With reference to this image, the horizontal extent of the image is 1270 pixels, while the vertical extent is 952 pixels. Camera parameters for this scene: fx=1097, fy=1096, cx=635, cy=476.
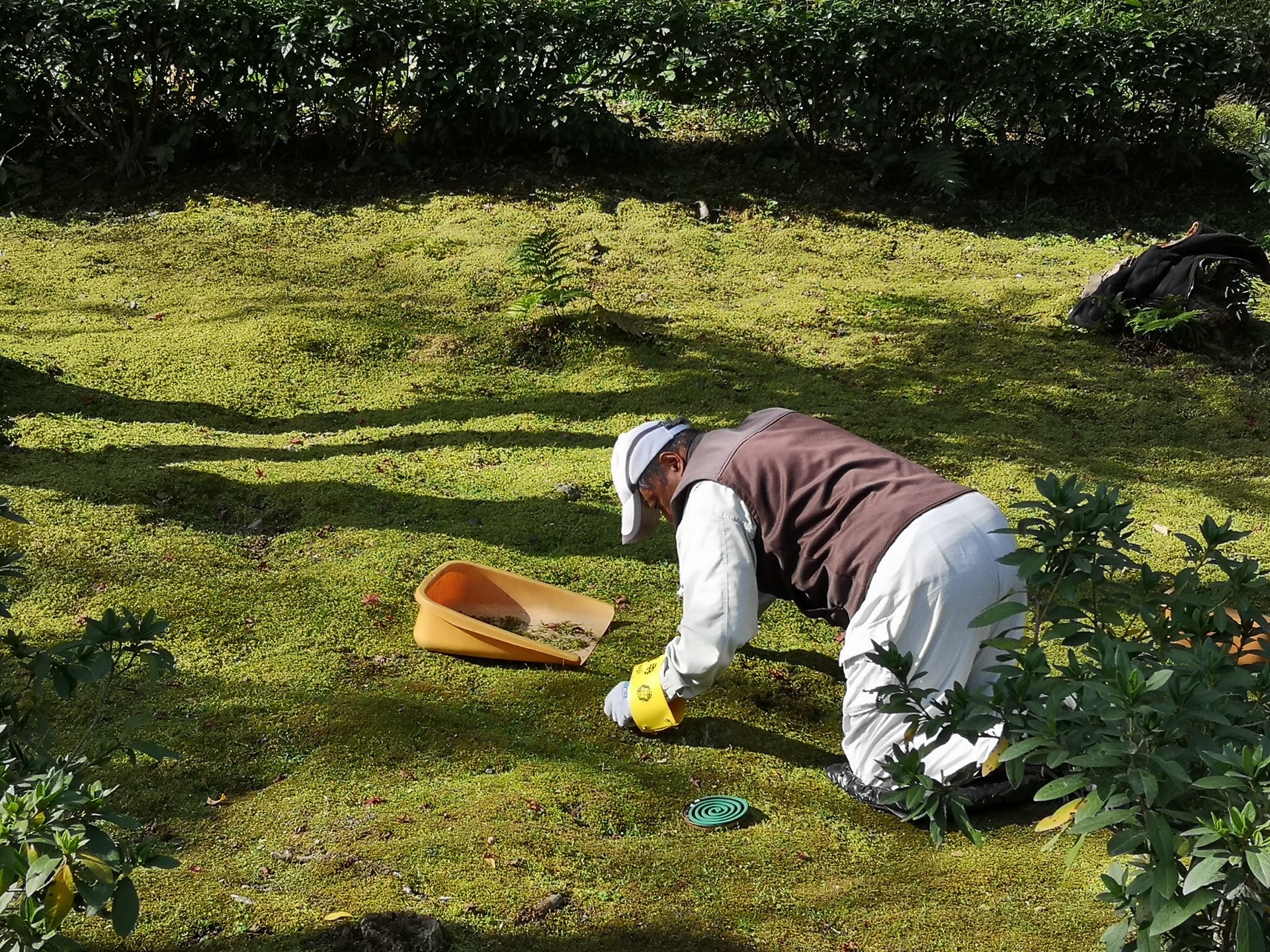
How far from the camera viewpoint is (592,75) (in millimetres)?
10164

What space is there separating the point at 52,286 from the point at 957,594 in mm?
7724

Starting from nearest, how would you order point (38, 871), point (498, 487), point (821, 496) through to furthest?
1. point (38, 871)
2. point (821, 496)
3. point (498, 487)

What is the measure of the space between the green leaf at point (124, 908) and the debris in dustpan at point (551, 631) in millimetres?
2997

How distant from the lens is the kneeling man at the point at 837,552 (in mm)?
3729

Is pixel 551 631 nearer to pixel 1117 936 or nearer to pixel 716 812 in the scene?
pixel 716 812

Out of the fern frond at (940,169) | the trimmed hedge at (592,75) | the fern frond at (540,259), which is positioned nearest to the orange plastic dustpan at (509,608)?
the fern frond at (540,259)

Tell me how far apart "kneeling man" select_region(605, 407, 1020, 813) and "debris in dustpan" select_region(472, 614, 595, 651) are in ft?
3.41

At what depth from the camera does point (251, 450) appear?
6.61 meters

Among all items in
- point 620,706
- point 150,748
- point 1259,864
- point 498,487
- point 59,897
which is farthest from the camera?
point 498,487

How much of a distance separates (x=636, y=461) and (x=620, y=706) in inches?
40.2

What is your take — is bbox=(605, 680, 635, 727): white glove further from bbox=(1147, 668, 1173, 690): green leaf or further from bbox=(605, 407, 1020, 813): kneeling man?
bbox=(1147, 668, 1173, 690): green leaf

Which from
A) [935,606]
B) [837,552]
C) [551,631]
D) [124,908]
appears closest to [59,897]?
[124,908]

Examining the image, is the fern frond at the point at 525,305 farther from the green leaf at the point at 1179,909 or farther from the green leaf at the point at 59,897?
the green leaf at the point at 1179,909

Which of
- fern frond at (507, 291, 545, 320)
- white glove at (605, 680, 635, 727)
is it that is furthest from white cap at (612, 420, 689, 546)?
fern frond at (507, 291, 545, 320)
